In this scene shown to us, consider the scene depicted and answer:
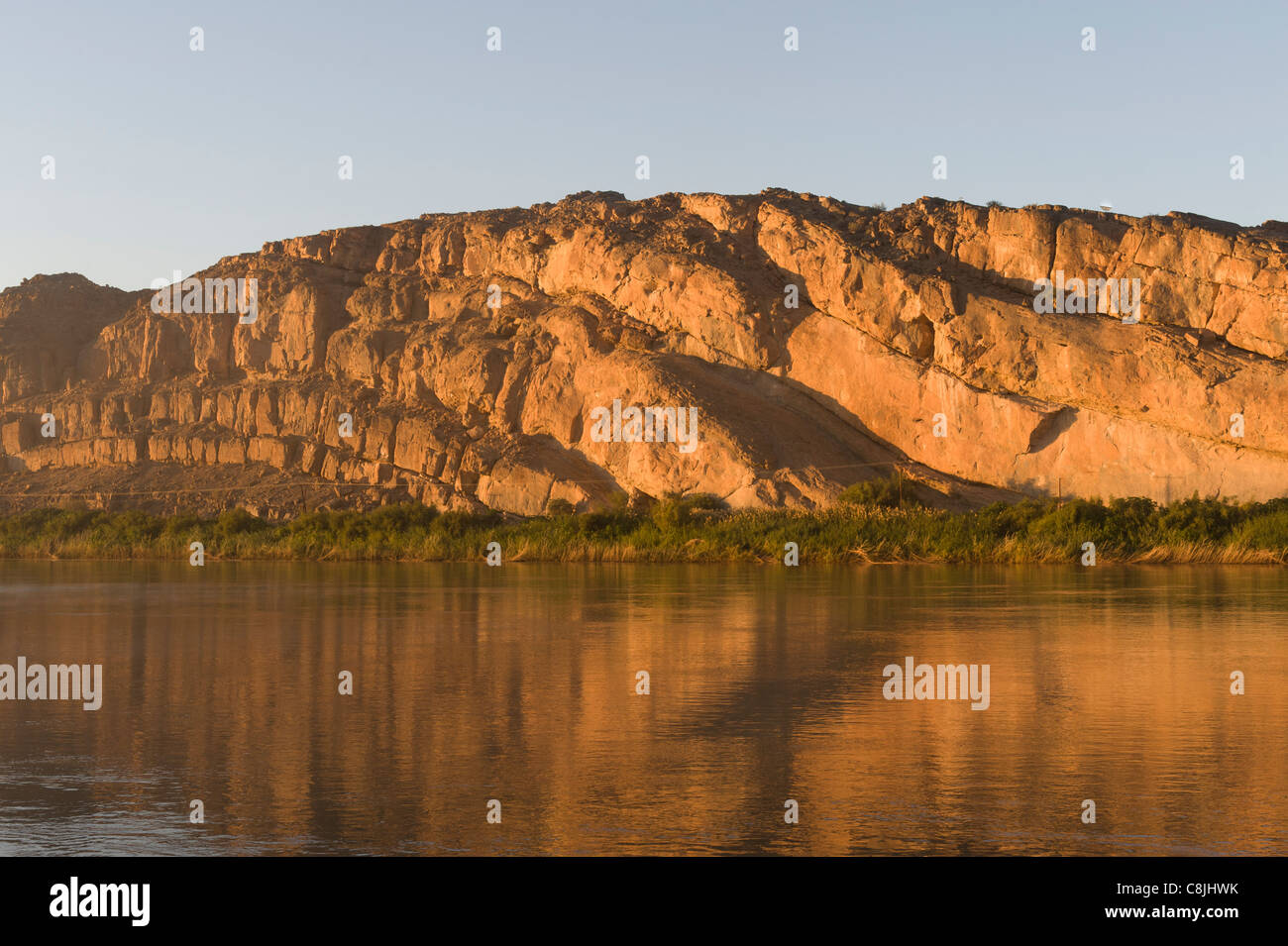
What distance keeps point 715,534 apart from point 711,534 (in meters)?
0.16

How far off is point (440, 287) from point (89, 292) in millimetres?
31368

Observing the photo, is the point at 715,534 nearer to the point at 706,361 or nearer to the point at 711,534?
the point at 711,534

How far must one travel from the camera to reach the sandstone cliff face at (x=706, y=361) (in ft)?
195

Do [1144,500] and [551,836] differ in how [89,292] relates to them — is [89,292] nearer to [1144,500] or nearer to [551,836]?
[1144,500]

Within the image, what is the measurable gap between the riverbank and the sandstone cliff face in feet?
16.1

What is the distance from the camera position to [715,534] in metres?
53.6

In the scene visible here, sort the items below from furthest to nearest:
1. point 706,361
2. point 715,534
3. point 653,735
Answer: point 706,361, point 715,534, point 653,735

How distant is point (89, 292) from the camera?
98375mm

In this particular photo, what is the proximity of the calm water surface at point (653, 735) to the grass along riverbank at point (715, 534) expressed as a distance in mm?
21699

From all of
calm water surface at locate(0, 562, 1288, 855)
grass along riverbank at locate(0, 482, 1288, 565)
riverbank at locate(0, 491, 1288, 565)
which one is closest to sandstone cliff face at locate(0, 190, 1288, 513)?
grass along riverbank at locate(0, 482, 1288, 565)

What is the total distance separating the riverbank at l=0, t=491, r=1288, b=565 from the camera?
47656mm

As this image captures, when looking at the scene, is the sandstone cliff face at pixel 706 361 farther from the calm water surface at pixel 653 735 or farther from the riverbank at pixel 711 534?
the calm water surface at pixel 653 735

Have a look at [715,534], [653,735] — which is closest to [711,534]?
[715,534]

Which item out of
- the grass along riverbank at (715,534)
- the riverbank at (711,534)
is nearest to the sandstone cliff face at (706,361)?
the grass along riverbank at (715,534)
